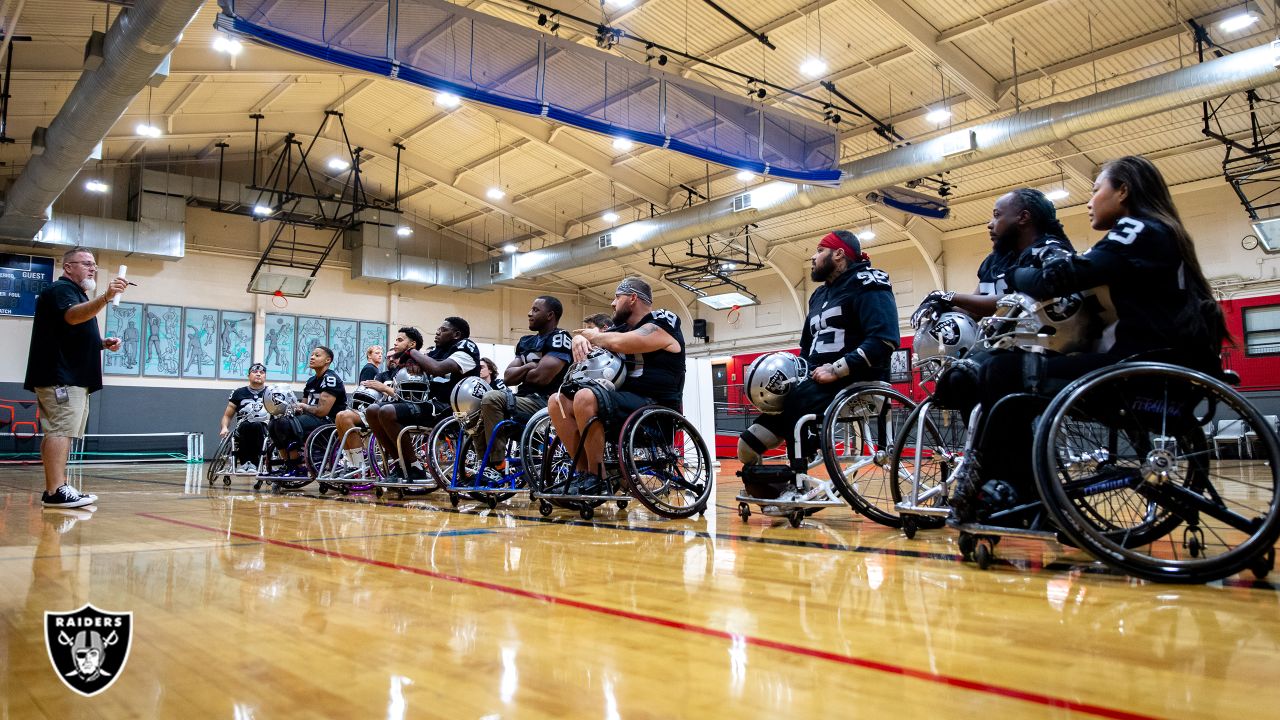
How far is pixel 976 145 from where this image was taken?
34.3 feet

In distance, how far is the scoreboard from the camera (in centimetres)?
1527

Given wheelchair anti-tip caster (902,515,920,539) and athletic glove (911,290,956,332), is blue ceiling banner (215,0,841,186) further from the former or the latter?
wheelchair anti-tip caster (902,515,920,539)

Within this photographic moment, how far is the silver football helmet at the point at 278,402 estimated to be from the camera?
7441 mm

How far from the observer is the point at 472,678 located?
115cm

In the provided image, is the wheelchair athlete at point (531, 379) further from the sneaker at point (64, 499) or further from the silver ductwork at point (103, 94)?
the silver ductwork at point (103, 94)

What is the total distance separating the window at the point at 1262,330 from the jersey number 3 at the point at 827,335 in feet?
42.3

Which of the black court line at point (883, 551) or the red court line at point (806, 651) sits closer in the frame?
the red court line at point (806, 651)

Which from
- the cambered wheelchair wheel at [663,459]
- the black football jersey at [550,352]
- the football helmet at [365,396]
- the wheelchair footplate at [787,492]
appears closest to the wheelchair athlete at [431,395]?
the football helmet at [365,396]

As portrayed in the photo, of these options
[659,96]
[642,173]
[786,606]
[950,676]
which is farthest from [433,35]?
[642,173]

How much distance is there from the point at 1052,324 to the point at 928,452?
1190 millimetres

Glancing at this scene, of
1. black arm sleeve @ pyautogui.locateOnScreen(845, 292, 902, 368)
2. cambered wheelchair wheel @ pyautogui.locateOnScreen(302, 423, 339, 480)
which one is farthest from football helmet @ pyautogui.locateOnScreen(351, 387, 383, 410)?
black arm sleeve @ pyautogui.locateOnScreen(845, 292, 902, 368)

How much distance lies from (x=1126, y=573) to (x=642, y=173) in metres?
14.2

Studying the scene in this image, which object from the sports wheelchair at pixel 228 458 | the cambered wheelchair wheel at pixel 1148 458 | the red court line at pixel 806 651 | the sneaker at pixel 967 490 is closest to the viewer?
the red court line at pixel 806 651

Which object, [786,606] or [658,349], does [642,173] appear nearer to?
[658,349]
